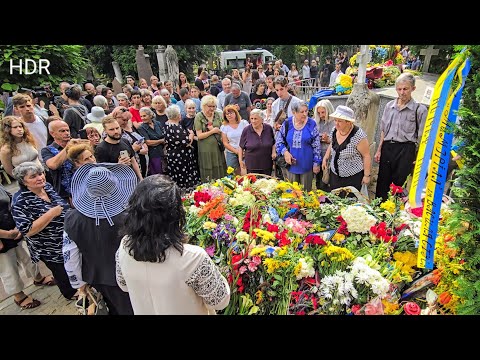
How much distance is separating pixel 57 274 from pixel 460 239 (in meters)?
3.25

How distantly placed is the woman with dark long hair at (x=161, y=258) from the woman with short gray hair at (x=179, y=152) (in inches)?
121

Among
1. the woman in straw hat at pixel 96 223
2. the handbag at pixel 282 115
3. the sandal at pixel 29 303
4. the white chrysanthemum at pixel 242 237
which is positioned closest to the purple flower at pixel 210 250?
the white chrysanthemum at pixel 242 237

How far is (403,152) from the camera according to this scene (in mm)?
4027

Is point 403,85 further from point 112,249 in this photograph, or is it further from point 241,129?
point 112,249

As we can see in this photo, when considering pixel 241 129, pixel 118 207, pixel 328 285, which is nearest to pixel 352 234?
pixel 328 285

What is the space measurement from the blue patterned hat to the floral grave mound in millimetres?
754

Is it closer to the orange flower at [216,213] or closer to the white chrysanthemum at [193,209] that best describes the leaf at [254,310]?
the orange flower at [216,213]

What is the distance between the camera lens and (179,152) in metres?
4.77

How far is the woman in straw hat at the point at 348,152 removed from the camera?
3578mm

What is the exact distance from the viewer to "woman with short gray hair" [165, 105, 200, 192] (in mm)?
4664

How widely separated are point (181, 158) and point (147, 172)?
591mm

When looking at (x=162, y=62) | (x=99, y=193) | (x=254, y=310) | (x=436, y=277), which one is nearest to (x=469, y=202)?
(x=436, y=277)

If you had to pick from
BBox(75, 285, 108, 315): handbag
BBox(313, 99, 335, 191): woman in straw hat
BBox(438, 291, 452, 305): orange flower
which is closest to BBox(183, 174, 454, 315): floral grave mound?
BBox(438, 291, 452, 305): orange flower
